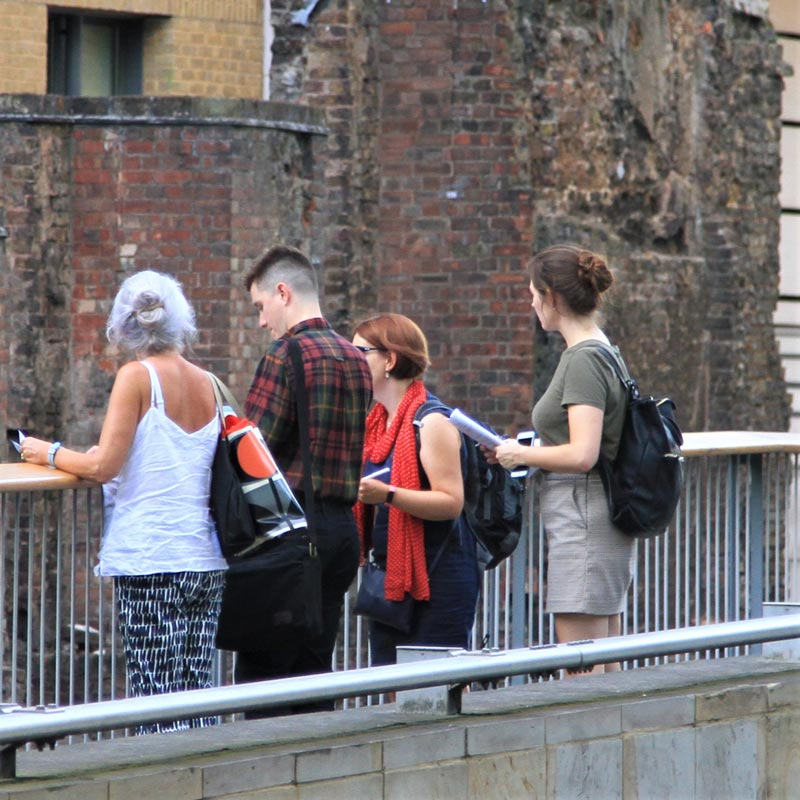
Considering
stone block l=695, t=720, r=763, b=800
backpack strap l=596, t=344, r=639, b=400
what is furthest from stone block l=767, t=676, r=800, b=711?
backpack strap l=596, t=344, r=639, b=400

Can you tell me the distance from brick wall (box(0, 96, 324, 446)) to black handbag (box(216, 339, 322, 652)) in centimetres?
A: 519

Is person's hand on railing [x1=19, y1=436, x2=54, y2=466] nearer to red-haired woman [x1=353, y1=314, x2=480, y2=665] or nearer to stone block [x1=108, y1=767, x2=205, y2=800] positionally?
red-haired woman [x1=353, y1=314, x2=480, y2=665]

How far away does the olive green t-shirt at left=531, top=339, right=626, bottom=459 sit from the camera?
5.83 meters

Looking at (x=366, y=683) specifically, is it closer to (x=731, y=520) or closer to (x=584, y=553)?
(x=584, y=553)

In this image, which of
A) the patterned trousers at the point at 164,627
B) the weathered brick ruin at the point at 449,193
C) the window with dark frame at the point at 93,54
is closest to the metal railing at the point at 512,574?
the patterned trousers at the point at 164,627

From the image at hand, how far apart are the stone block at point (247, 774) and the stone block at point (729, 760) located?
4.94 ft

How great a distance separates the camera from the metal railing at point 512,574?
5.67 m

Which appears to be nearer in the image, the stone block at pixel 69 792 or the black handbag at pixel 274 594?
the stone block at pixel 69 792

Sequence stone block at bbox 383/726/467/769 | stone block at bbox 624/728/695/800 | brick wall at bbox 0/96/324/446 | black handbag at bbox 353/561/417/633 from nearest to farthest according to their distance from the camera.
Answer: stone block at bbox 383/726/467/769 → stone block at bbox 624/728/695/800 → black handbag at bbox 353/561/417/633 → brick wall at bbox 0/96/324/446

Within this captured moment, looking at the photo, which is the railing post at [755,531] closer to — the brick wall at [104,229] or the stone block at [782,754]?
the stone block at [782,754]

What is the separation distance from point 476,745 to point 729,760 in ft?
3.40

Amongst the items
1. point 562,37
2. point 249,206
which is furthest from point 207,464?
point 562,37

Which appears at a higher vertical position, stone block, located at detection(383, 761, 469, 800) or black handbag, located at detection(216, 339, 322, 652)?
black handbag, located at detection(216, 339, 322, 652)

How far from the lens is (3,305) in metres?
10.8
